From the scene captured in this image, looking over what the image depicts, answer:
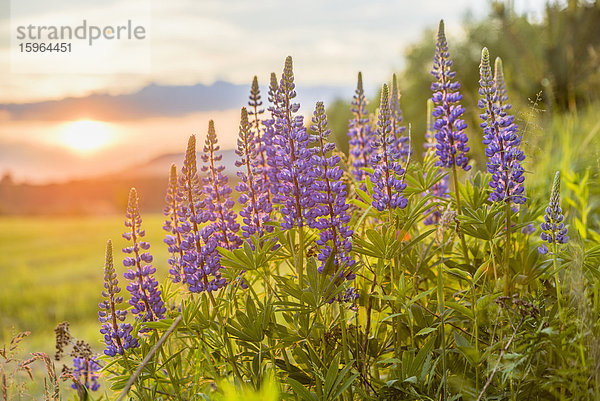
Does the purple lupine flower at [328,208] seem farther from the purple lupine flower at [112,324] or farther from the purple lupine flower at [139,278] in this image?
the purple lupine flower at [112,324]

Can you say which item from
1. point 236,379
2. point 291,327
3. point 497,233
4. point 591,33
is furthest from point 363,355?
point 591,33

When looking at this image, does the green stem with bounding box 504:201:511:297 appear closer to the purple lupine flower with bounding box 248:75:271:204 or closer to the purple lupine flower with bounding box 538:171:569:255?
the purple lupine flower with bounding box 538:171:569:255

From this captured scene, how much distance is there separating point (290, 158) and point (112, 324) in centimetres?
93

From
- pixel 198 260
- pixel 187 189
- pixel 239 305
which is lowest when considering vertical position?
pixel 239 305

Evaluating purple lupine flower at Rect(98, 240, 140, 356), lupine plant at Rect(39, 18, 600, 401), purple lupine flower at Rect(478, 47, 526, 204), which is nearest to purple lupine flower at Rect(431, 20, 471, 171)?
lupine plant at Rect(39, 18, 600, 401)

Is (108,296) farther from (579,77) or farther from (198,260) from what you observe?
(579,77)

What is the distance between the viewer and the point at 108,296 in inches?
90.4

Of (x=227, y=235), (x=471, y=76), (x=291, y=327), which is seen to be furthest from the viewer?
(x=471, y=76)

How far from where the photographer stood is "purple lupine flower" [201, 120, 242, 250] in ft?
7.69

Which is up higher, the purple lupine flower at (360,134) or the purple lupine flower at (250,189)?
the purple lupine flower at (360,134)

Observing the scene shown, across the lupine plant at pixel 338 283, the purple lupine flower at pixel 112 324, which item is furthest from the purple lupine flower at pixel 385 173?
the purple lupine flower at pixel 112 324

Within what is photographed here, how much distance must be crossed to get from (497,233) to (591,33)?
57.2 ft

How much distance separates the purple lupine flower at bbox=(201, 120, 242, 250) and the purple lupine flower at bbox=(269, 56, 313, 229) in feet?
0.77

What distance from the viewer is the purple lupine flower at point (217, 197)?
234 centimetres
